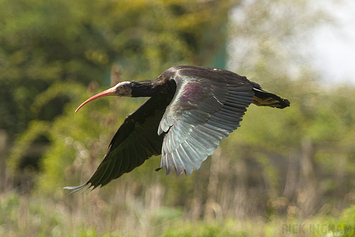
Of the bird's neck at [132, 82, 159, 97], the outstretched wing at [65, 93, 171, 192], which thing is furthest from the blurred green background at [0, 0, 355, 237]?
the bird's neck at [132, 82, 159, 97]

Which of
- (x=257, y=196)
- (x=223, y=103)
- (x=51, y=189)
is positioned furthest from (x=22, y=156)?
(x=223, y=103)

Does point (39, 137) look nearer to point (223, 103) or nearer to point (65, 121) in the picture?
point (65, 121)

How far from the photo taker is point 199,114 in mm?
2773

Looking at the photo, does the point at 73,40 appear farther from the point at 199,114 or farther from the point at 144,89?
the point at 199,114

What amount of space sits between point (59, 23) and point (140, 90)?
7.32 m

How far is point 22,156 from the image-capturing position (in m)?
8.65

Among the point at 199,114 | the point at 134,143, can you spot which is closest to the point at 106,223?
the point at 134,143

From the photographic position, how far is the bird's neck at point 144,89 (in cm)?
345

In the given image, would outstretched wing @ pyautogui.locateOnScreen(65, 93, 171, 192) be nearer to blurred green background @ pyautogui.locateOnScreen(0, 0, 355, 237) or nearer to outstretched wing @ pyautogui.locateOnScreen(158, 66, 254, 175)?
outstretched wing @ pyautogui.locateOnScreen(158, 66, 254, 175)

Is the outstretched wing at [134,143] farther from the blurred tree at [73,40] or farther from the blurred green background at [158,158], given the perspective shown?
the blurred tree at [73,40]

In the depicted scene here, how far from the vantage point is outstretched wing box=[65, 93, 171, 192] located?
→ 3.66m

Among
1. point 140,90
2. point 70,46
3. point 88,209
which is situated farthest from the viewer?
point 70,46

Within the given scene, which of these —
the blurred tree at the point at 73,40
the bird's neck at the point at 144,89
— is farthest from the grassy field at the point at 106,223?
the blurred tree at the point at 73,40

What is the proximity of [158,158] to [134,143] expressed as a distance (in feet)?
9.34
